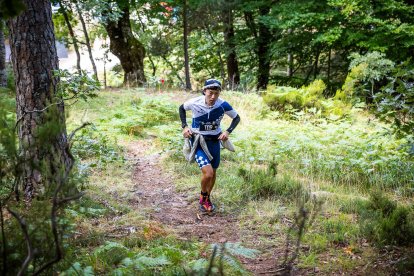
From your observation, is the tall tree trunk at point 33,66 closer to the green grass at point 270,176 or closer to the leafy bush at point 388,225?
the green grass at point 270,176

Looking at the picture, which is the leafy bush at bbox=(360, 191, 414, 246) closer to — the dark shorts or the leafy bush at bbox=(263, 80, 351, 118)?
the dark shorts

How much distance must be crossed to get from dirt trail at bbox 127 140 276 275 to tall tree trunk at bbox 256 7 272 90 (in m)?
12.1

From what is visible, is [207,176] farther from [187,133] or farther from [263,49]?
[263,49]

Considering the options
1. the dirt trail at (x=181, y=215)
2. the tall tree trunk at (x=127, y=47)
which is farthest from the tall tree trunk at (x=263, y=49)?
the dirt trail at (x=181, y=215)

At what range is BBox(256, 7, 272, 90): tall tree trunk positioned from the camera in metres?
18.6

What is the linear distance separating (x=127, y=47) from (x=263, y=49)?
266 inches

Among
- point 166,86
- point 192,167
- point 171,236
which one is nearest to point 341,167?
point 192,167

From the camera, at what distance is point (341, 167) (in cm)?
707

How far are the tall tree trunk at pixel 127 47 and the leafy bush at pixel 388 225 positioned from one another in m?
13.1

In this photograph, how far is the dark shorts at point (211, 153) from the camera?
577cm

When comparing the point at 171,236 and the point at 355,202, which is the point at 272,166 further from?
the point at 171,236

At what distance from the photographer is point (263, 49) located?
19.2m

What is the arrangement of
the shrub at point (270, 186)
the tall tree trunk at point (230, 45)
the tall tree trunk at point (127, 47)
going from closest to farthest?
the shrub at point (270, 186)
the tall tree trunk at point (127, 47)
the tall tree trunk at point (230, 45)

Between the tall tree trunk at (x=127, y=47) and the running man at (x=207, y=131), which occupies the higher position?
the tall tree trunk at (x=127, y=47)
